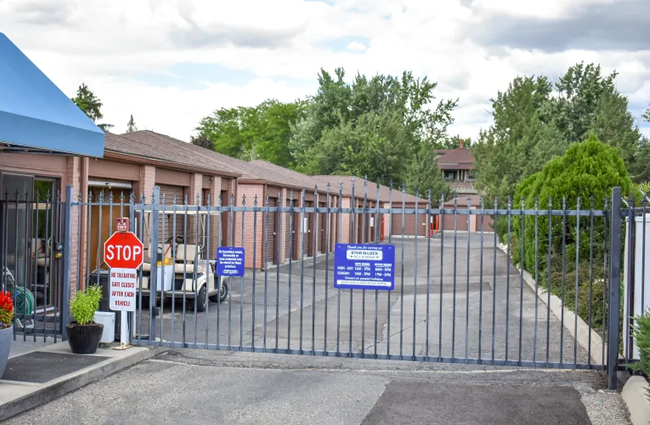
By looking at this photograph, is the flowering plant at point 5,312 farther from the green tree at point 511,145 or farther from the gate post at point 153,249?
the green tree at point 511,145

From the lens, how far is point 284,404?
712 centimetres

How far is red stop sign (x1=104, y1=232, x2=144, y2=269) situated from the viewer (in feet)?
29.8

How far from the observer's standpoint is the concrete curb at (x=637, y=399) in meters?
6.11

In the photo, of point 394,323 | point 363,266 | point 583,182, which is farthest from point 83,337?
point 583,182

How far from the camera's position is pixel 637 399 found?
6.49 metres

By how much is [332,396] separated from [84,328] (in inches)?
133

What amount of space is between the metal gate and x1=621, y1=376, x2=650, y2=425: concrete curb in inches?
17.0

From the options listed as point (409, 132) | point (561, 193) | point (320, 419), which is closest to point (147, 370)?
point (320, 419)

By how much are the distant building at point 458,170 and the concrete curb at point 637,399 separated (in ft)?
248

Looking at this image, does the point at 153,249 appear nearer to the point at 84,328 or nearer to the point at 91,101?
the point at 84,328

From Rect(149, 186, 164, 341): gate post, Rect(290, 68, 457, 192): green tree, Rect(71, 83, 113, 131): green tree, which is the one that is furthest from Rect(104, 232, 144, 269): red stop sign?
Rect(71, 83, 113, 131): green tree

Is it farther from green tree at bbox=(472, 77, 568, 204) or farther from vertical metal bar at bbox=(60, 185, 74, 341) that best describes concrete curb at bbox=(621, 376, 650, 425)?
green tree at bbox=(472, 77, 568, 204)

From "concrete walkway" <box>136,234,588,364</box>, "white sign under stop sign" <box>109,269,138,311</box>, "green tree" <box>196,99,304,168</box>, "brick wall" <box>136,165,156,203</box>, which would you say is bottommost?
"concrete walkway" <box>136,234,588,364</box>

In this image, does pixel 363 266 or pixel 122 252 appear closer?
pixel 363 266
